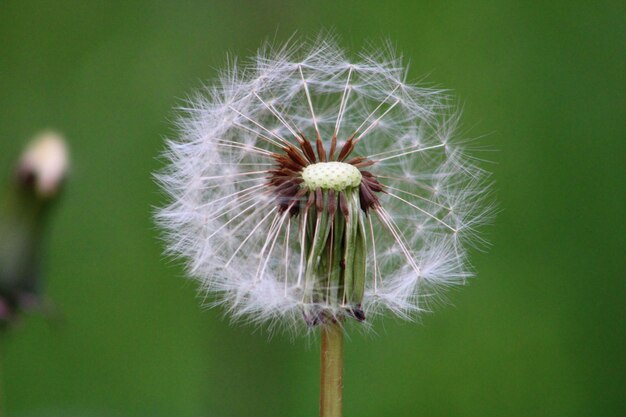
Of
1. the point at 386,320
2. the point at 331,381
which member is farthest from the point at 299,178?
the point at 386,320

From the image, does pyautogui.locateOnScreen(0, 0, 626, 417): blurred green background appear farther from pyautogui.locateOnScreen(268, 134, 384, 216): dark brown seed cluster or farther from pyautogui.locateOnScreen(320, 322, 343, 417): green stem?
pyautogui.locateOnScreen(320, 322, 343, 417): green stem

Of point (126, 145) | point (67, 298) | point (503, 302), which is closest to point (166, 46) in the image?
point (126, 145)

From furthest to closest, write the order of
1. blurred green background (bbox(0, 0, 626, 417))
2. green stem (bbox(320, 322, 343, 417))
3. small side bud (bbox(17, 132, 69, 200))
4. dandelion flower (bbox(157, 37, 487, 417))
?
1. blurred green background (bbox(0, 0, 626, 417))
2. small side bud (bbox(17, 132, 69, 200))
3. dandelion flower (bbox(157, 37, 487, 417))
4. green stem (bbox(320, 322, 343, 417))

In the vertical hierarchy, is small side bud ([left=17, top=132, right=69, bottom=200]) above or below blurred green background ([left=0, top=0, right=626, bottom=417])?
below

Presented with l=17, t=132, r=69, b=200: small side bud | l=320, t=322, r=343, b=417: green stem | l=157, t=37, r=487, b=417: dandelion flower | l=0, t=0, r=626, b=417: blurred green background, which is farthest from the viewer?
l=0, t=0, r=626, b=417: blurred green background

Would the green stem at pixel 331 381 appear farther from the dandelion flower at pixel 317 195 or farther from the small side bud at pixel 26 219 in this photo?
the small side bud at pixel 26 219

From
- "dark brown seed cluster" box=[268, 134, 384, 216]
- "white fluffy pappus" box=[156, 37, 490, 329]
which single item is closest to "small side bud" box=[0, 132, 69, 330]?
"white fluffy pappus" box=[156, 37, 490, 329]

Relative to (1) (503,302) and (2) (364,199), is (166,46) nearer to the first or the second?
(1) (503,302)
